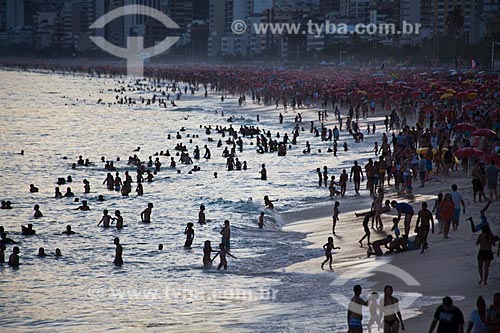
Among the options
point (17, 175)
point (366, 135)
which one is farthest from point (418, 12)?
point (17, 175)

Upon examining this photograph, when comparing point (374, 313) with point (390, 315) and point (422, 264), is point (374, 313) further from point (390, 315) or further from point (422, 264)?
point (422, 264)

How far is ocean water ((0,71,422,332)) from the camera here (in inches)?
447

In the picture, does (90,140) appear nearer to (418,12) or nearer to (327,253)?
(327,253)

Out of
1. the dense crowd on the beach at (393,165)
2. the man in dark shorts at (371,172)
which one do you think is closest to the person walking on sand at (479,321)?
the dense crowd on the beach at (393,165)

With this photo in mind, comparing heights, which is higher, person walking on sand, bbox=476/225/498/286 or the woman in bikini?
person walking on sand, bbox=476/225/498/286

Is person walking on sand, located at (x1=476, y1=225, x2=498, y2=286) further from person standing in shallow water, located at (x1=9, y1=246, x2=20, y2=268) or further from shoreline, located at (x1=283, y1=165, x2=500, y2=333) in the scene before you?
person standing in shallow water, located at (x1=9, y1=246, x2=20, y2=268)

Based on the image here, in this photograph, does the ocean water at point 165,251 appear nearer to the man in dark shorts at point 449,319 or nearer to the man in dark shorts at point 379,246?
the man in dark shorts at point 379,246

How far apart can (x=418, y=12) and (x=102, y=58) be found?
8681 cm

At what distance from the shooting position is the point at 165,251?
16.3 m

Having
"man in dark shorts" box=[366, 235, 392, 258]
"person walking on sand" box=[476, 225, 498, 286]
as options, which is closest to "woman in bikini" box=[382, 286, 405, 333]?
"person walking on sand" box=[476, 225, 498, 286]

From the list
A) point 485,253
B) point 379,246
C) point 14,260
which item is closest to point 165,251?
point 14,260

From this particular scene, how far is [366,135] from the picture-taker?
33562 mm

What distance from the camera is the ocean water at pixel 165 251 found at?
37.2 ft

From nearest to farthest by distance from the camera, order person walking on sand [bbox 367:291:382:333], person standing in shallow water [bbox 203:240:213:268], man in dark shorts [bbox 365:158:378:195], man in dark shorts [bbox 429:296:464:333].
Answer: man in dark shorts [bbox 429:296:464:333] < person walking on sand [bbox 367:291:382:333] < person standing in shallow water [bbox 203:240:213:268] < man in dark shorts [bbox 365:158:378:195]
